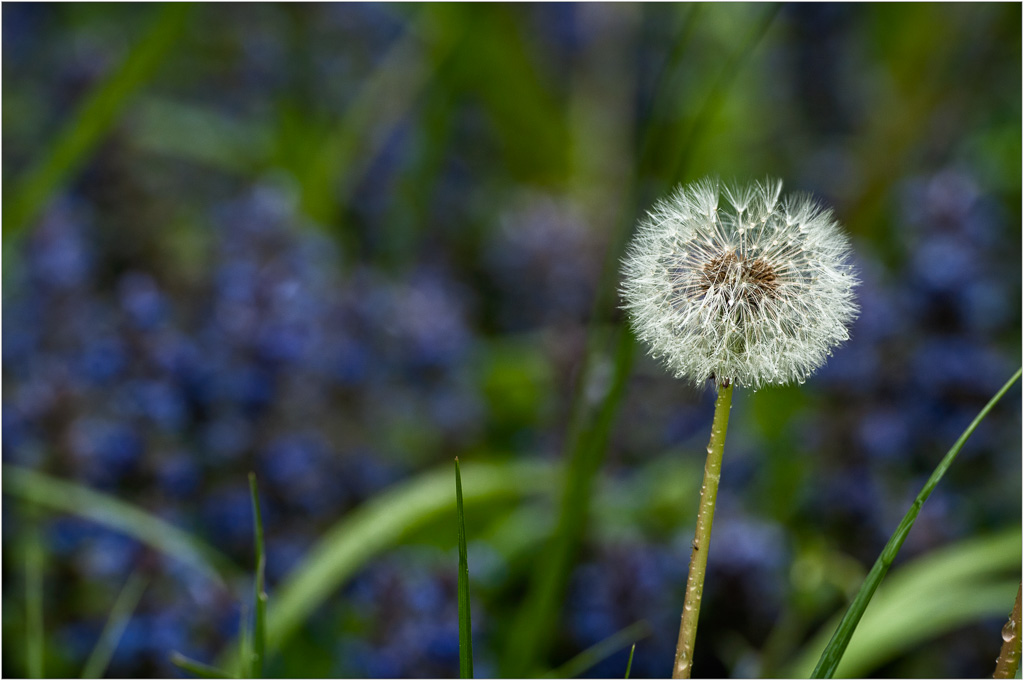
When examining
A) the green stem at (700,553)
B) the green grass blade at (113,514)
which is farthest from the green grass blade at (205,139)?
the green stem at (700,553)

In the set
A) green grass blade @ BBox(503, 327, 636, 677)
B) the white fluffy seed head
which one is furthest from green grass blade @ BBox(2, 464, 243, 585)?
the white fluffy seed head

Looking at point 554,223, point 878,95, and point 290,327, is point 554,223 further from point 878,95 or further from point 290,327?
point 878,95

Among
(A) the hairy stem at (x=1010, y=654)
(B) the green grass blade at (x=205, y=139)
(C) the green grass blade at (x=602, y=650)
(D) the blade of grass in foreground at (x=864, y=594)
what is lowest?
(A) the hairy stem at (x=1010, y=654)

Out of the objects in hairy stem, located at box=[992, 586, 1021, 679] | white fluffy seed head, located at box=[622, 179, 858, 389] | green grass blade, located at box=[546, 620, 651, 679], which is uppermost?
white fluffy seed head, located at box=[622, 179, 858, 389]

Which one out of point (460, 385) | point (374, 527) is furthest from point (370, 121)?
point (374, 527)

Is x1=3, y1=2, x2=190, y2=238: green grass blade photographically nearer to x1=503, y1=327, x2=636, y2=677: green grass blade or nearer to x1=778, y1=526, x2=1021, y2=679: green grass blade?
x1=503, y1=327, x2=636, y2=677: green grass blade

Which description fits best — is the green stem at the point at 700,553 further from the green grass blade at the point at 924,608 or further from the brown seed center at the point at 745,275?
the green grass blade at the point at 924,608
